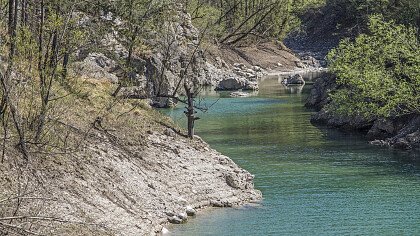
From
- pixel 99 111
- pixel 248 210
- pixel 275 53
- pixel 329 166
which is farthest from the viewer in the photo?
pixel 275 53

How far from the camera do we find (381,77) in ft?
186

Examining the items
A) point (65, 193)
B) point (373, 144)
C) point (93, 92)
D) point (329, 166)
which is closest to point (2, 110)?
point (65, 193)

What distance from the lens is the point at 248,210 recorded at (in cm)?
3362

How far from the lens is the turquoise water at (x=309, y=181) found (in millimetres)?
31234

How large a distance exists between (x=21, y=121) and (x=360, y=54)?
39.6 metres

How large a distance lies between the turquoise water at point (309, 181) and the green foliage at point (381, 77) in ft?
8.71

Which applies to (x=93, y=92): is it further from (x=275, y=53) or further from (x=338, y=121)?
(x=275, y=53)

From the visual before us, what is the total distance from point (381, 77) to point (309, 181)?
18.6 m

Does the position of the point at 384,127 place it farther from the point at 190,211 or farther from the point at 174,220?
the point at 174,220

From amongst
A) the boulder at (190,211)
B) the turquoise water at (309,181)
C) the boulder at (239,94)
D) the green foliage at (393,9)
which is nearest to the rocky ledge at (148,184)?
the boulder at (190,211)

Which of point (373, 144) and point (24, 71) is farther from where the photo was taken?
point (373, 144)

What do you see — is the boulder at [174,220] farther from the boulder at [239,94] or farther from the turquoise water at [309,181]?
the boulder at [239,94]

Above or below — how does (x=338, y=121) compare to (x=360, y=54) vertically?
below

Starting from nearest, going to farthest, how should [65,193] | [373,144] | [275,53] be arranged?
1. [65,193]
2. [373,144]
3. [275,53]
